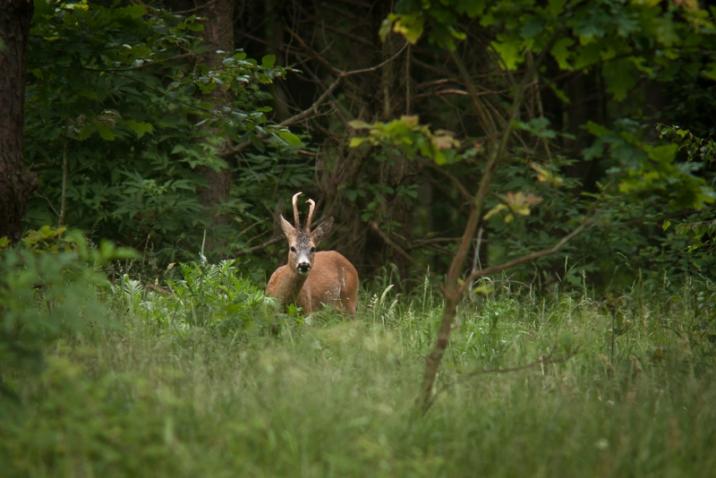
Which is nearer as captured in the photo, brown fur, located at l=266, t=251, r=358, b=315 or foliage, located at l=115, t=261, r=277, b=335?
foliage, located at l=115, t=261, r=277, b=335

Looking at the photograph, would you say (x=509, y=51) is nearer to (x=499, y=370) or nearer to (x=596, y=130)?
(x=596, y=130)

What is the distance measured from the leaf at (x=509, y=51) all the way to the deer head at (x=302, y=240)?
3974 mm

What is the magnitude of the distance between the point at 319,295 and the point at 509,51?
5062 millimetres

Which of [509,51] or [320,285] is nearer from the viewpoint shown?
[509,51]

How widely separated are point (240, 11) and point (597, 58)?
7.72m

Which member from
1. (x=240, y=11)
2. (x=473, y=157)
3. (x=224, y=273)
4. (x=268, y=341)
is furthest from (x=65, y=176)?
(x=473, y=157)

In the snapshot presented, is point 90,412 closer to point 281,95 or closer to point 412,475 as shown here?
point 412,475


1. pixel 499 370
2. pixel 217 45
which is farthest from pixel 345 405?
pixel 217 45

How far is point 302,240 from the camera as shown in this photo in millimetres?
8977

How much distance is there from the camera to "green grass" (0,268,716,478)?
3.62 meters

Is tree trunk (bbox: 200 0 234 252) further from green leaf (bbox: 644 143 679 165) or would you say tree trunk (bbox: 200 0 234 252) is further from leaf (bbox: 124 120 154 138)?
green leaf (bbox: 644 143 679 165)

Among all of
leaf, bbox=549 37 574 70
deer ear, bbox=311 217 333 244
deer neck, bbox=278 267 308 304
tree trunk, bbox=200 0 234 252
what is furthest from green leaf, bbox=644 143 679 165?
tree trunk, bbox=200 0 234 252

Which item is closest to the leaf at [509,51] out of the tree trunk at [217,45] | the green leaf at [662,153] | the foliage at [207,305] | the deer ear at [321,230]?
the green leaf at [662,153]

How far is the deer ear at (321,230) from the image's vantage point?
925 centimetres
